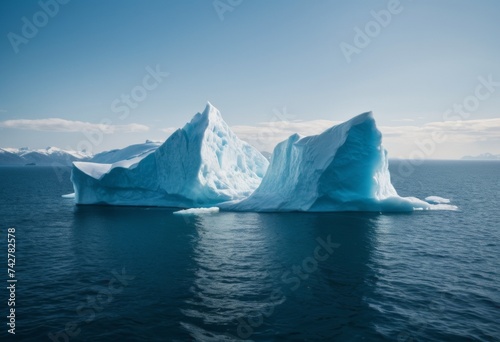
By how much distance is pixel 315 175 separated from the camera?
3709 centimetres

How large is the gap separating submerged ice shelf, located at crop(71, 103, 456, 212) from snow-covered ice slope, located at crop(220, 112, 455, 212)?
0.11 metres

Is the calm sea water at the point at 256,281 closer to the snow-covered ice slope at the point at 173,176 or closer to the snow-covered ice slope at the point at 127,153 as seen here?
the snow-covered ice slope at the point at 173,176

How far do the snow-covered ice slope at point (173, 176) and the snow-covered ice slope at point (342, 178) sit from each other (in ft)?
17.0

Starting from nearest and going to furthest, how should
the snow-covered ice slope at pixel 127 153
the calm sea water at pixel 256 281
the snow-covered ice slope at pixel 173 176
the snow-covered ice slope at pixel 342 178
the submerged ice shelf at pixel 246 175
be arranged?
1. the calm sea water at pixel 256 281
2. the snow-covered ice slope at pixel 342 178
3. the submerged ice shelf at pixel 246 175
4. the snow-covered ice slope at pixel 173 176
5. the snow-covered ice slope at pixel 127 153

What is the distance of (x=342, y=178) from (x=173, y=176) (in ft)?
75.4

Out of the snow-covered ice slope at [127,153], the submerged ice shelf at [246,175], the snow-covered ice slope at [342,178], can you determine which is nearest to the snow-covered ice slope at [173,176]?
the submerged ice shelf at [246,175]

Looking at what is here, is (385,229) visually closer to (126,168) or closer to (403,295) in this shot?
(403,295)

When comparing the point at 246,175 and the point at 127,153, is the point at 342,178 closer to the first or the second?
the point at 246,175

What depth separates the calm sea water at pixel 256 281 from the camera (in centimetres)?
1225

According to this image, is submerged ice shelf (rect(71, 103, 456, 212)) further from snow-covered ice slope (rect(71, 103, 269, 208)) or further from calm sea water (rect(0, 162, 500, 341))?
calm sea water (rect(0, 162, 500, 341))

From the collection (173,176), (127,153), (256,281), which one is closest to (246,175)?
(173,176)

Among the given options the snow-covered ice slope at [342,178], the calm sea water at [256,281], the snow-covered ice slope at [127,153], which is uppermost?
the snow-covered ice slope at [127,153]

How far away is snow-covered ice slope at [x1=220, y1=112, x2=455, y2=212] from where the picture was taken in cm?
3606

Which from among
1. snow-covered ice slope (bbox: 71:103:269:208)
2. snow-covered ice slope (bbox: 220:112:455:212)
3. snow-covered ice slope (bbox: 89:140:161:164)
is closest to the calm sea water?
snow-covered ice slope (bbox: 220:112:455:212)
